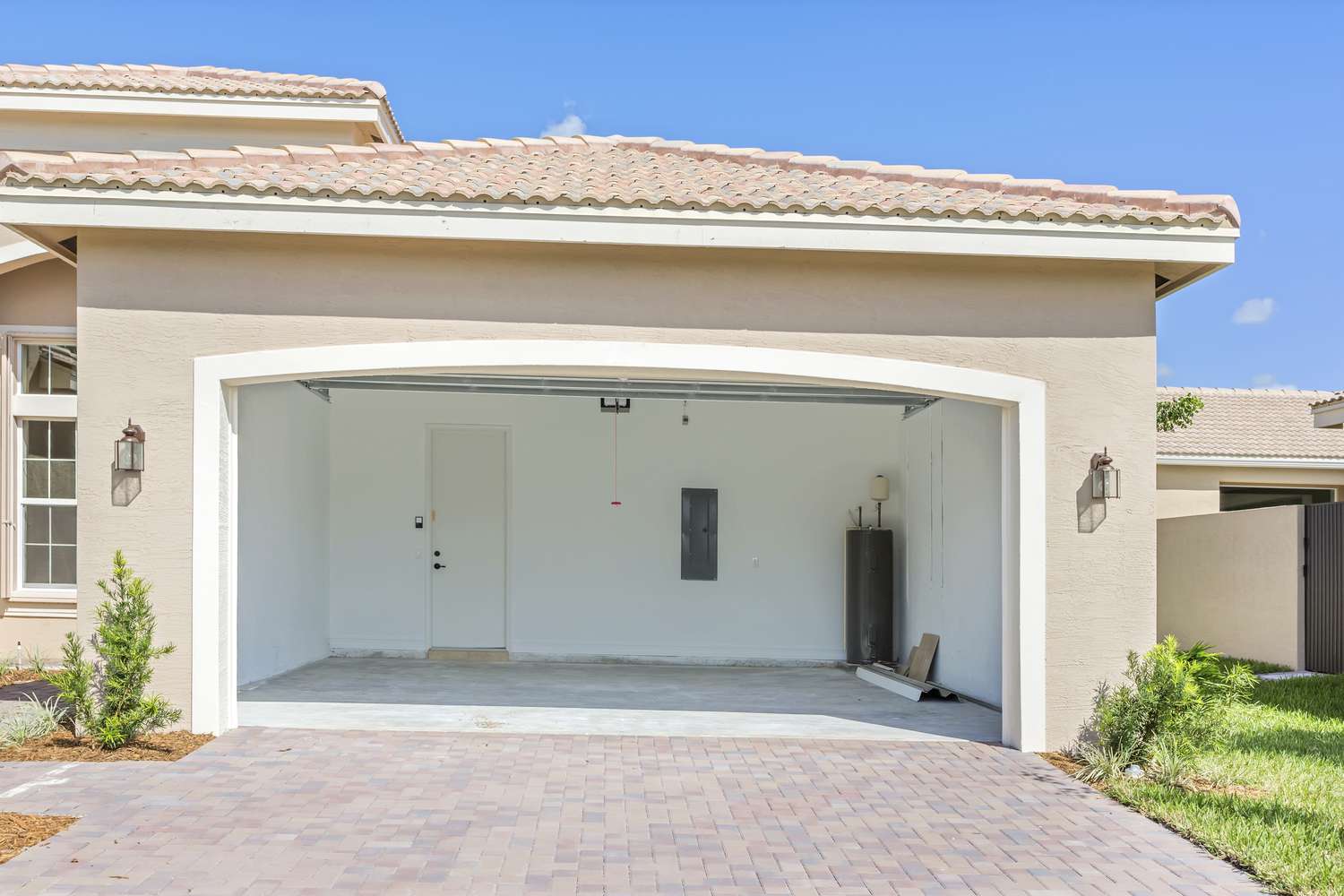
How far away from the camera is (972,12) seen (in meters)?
18.3

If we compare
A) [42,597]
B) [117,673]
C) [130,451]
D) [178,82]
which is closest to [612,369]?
[130,451]

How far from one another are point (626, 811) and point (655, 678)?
5.82 metres

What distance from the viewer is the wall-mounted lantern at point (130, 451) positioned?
795 cm

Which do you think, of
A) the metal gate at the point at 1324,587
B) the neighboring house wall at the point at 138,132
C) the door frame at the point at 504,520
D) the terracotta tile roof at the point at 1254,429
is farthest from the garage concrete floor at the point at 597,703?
the terracotta tile roof at the point at 1254,429

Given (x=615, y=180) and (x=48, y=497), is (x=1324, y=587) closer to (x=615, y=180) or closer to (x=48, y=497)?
(x=615, y=180)

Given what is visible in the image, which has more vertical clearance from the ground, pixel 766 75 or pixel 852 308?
pixel 766 75

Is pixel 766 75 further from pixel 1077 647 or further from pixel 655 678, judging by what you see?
pixel 1077 647

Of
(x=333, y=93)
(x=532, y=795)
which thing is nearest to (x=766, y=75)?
(x=333, y=93)

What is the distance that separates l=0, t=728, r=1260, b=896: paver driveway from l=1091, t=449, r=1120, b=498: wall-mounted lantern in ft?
6.83

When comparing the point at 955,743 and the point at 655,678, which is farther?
the point at 655,678

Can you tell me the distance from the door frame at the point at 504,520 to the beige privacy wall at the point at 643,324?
5566 mm

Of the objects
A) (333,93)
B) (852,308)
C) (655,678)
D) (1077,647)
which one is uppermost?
(333,93)

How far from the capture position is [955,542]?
11320 mm

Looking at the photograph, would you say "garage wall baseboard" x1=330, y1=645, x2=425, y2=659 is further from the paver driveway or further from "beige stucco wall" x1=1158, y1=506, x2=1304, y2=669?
"beige stucco wall" x1=1158, y1=506, x2=1304, y2=669
